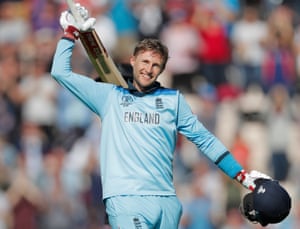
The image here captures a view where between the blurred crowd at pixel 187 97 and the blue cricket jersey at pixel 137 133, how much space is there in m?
6.30

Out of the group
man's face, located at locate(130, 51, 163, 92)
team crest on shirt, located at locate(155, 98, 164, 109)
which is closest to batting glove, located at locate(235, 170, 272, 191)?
team crest on shirt, located at locate(155, 98, 164, 109)

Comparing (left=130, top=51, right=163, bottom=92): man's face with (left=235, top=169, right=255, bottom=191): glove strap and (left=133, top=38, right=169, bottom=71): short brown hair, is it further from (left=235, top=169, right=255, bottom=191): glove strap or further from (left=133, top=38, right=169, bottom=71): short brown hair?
(left=235, top=169, right=255, bottom=191): glove strap

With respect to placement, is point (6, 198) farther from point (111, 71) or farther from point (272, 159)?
point (111, 71)

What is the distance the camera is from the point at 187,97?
53.0 ft

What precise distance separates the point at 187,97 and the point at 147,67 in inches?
312

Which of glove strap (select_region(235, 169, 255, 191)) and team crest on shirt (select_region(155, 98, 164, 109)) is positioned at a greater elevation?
team crest on shirt (select_region(155, 98, 164, 109))

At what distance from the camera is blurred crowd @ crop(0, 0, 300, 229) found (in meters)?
14.9

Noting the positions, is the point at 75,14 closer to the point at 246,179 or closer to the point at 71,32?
the point at 71,32

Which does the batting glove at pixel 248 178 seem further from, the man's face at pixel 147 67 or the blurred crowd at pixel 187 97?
the blurred crowd at pixel 187 97

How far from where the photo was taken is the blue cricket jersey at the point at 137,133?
8.20 metres

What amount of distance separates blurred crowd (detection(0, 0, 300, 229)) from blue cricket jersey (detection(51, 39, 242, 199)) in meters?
6.30

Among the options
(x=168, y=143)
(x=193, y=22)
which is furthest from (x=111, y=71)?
(x=193, y=22)

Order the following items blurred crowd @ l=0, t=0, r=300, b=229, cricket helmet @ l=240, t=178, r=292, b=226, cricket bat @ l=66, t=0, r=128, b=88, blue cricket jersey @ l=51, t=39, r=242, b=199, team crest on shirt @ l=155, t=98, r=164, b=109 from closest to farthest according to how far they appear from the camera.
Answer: cricket helmet @ l=240, t=178, r=292, b=226 < blue cricket jersey @ l=51, t=39, r=242, b=199 < team crest on shirt @ l=155, t=98, r=164, b=109 < cricket bat @ l=66, t=0, r=128, b=88 < blurred crowd @ l=0, t=0, r=300, b=229

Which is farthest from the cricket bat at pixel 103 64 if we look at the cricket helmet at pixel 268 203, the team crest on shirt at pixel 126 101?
the cricket helmet at pixel 268 203
